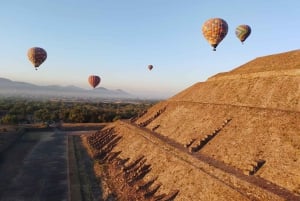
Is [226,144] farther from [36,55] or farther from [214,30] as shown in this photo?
[36,55]

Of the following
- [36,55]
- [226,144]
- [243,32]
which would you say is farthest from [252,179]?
[36,55]

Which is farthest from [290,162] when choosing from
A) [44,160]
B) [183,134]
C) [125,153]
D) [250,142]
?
[44,160]

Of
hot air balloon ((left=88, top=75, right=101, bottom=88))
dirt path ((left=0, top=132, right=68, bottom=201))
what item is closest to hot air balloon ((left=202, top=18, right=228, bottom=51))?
dirt path ((left=0, top=132, right=68, bottom=201))

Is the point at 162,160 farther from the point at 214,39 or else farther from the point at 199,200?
the point at 214,39

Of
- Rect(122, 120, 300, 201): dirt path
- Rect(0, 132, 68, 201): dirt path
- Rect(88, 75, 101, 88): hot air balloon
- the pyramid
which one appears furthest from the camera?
Rect(88, 75, 101, 88): hot air balloon

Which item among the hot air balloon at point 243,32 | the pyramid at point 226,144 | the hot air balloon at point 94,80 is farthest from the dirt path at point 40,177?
the hot air balloon at point 243,32

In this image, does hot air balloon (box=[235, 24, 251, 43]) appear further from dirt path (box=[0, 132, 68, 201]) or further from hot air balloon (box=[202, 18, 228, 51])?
dirt path (box=[0, 132, 68, 201])

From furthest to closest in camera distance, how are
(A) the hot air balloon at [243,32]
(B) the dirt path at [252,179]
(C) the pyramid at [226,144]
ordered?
(A) the hot air balloon at [243,32] → (C) the pyramid at [226,144] → (B) the dirt path at [252,179]

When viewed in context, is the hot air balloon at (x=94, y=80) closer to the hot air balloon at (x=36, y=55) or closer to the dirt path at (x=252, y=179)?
the hot air balloon at (x=36, y=55)
